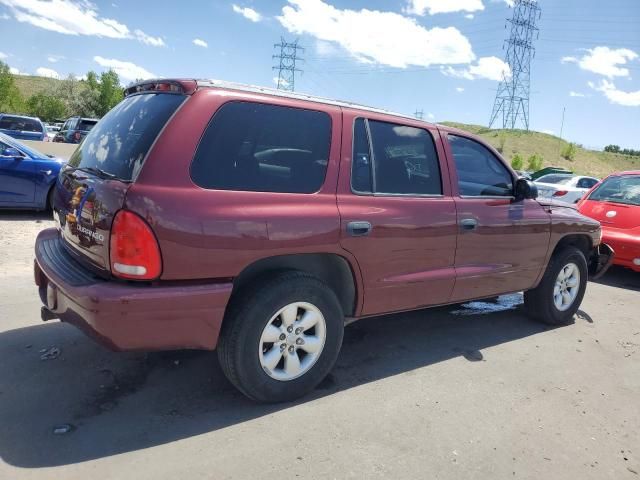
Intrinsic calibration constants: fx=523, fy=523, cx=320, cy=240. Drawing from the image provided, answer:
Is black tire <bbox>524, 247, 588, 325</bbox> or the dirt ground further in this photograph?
black tire <bbox>524, 247, 588, 325</bbox>

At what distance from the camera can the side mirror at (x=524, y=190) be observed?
14.9ft

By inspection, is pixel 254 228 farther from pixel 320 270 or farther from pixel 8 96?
pixel 8 96

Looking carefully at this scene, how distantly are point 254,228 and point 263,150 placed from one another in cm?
49

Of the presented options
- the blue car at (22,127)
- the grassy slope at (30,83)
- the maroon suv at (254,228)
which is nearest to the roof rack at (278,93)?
the maroon suv at (254,228)

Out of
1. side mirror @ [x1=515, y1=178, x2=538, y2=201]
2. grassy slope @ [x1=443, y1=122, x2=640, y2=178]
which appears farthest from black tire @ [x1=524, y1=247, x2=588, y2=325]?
grassy slope @ [x1=443, y1=122, x2=640, y2=178]

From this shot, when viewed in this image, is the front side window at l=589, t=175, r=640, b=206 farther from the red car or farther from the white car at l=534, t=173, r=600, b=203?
the white car at l=534, t=173, r=600, b=203

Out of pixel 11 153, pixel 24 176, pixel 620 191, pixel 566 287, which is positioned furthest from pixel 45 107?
pixel 566 287

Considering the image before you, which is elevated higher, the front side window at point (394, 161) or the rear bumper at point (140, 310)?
the front side window at point (394, 161)

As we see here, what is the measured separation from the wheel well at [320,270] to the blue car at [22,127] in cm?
1824

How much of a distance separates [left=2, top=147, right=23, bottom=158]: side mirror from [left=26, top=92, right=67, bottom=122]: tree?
73.3 m

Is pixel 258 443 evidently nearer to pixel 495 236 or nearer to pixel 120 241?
pixel 120 241

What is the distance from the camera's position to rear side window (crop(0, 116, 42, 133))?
59.7ft

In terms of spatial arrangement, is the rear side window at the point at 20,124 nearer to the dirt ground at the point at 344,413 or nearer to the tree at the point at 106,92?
the dirt ground at the point at 344,413

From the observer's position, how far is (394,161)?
12.3 ft
